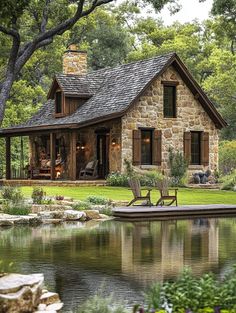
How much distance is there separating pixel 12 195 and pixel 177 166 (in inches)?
570

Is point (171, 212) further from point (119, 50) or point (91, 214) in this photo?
point (119, 50)

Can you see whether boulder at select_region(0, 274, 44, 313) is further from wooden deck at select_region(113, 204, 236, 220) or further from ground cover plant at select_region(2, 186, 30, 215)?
wooden deck at select_region(113, 204, 236, 220)

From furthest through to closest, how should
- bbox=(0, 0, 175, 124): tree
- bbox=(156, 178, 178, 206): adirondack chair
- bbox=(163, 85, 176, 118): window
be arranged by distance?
bbox=(163, 85, 176, 118): window < bbox=(0, 0, 175, 124): tree < bbox=(156, 178, 178, 206): adirondack chair

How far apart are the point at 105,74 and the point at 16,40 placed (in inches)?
605

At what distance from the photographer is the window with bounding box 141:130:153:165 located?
3403 cm

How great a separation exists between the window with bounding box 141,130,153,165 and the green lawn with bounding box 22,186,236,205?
3.98m

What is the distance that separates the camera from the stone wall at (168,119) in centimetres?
3331

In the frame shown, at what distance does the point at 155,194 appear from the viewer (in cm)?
2738

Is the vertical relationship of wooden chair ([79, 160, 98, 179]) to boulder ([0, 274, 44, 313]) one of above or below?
above

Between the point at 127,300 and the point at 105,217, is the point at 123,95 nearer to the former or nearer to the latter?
the point at 105,217

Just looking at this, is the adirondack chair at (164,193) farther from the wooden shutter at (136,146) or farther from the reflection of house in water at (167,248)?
the wooden shutter at (136,146)

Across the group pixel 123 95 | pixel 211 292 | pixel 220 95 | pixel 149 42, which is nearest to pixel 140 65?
pixel 123 95

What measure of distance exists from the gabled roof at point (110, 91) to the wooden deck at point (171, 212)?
11307mm

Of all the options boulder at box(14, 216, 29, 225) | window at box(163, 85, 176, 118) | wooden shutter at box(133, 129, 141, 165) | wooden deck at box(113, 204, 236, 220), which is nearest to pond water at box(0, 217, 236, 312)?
boulder at box(14, 216, 29, 225)
